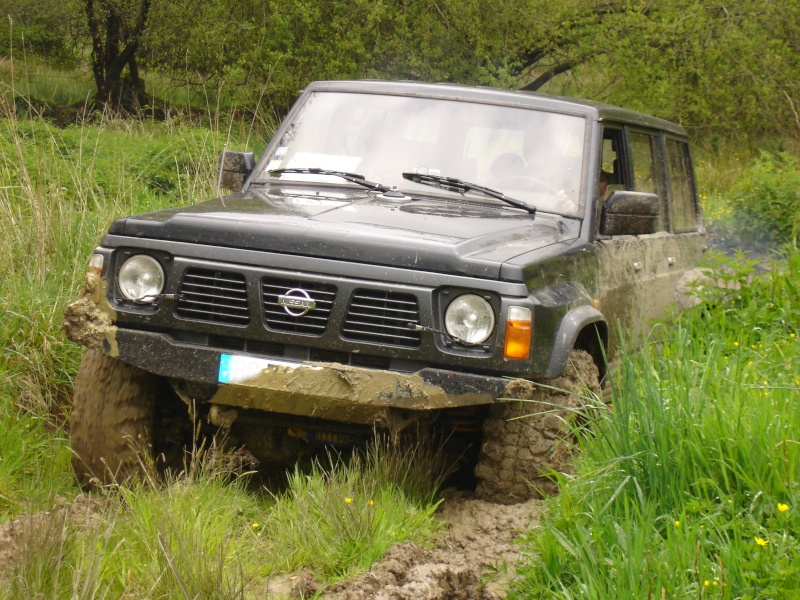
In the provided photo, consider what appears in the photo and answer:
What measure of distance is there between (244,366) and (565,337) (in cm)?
116

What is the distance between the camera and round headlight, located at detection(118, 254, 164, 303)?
13.4 feet

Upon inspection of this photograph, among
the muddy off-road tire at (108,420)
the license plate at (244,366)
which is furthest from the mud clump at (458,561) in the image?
the muddy off-road tire at (108,420)

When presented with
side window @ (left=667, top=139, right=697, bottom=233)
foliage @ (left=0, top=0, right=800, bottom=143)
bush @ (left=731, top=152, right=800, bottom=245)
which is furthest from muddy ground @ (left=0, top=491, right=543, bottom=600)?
foliage @ (left=0, top=0, right=800, bottom=143)

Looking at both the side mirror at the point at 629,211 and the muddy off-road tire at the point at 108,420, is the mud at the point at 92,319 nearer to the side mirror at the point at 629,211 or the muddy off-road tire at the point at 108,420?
the muddy off-road tire at the point at 108,420

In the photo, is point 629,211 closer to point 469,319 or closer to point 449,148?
point 449,148

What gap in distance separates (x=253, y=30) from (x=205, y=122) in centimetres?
147

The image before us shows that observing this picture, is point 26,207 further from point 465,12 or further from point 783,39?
point 783,39

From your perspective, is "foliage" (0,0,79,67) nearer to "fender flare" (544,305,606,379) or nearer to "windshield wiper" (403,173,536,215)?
"windshield wiper" (403,173,536,215)

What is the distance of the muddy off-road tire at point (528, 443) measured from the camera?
13.1 feet

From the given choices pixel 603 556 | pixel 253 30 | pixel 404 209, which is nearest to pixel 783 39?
pixel 253 30

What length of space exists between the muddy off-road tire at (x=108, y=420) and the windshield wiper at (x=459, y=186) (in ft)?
4.85

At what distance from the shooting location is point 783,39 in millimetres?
18000

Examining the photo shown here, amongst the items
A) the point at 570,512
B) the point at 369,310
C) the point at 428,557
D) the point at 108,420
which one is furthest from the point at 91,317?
the point at 570,512

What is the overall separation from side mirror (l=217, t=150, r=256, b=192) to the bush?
768 cm
